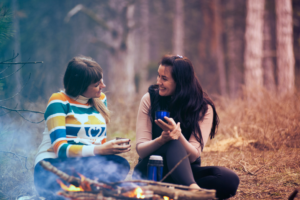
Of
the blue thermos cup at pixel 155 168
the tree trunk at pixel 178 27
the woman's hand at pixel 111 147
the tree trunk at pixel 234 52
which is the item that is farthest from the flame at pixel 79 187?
the tree trunk at pixel 178 27

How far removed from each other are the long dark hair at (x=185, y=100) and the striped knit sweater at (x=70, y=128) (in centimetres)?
56

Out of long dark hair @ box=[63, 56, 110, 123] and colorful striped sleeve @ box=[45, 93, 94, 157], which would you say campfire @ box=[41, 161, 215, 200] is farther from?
long dark hair @ box=[63, 56, 110, 123]

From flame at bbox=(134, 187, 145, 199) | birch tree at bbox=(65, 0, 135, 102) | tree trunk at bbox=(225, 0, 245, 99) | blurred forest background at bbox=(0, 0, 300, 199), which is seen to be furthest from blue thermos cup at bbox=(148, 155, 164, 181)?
tree trunk at bbox=(225, 0, 245, 99)

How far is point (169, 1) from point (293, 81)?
12.3 meters

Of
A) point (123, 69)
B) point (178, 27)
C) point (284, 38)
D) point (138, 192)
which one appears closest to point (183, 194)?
point (138, 192)

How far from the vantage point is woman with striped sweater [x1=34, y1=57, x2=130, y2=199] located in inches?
84.0

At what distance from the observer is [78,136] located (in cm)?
233

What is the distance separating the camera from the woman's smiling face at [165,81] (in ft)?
8.38

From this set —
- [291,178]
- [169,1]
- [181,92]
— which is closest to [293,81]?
[291,178]

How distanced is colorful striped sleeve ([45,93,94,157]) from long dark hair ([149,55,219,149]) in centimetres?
78

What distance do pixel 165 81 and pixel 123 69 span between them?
6499mm

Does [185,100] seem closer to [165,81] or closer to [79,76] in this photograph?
[165,81]

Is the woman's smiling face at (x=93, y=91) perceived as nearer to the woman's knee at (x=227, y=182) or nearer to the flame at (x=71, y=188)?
the flame at (x=71, y=188)

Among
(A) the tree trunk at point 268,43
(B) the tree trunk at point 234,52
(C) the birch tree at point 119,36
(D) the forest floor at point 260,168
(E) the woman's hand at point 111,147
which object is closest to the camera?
(E) the woman's hand at point 111,147
